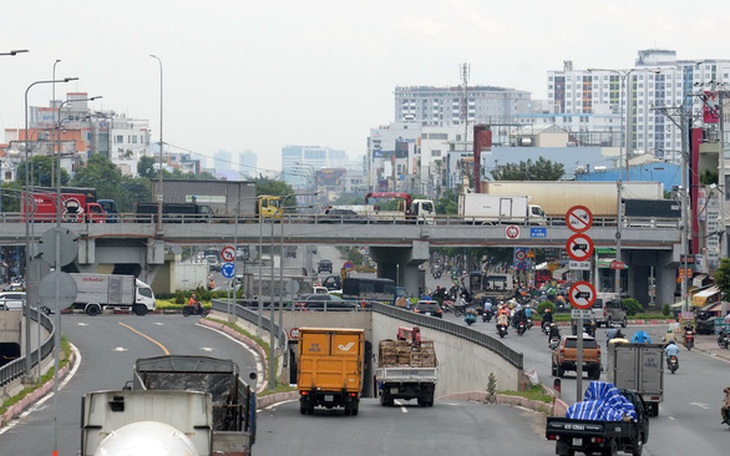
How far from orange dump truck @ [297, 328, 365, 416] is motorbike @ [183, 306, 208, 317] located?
138 ft

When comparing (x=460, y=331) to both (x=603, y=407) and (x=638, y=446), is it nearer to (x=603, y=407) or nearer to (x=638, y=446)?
(x=638, y=446)

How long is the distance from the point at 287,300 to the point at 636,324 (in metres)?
19.2

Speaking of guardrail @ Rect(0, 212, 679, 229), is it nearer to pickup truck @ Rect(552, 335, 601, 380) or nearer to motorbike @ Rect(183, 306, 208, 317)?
motorbike @ Rect(183, 306, 208, 317)

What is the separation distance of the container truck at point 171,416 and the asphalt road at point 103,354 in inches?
158

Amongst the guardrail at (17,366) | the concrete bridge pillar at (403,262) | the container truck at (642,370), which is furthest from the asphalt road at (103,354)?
the concrete bridge pillar at (403,262)

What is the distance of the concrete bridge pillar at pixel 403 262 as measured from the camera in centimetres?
8694

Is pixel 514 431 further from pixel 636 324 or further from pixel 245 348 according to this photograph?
pixel 636 324

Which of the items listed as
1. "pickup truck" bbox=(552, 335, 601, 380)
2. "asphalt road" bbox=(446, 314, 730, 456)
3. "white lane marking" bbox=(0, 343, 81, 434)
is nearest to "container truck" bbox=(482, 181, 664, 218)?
"asphalt road" bbox=(446, 314, 730, 456)

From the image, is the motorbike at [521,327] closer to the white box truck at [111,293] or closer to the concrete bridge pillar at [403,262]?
the concrete bridge pillar at [403,262]

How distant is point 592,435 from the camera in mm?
26750

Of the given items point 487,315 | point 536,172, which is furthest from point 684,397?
point 536,172

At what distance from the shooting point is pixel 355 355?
131 ft

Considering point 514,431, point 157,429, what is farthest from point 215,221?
point 157,429

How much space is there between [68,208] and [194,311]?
14.5m
